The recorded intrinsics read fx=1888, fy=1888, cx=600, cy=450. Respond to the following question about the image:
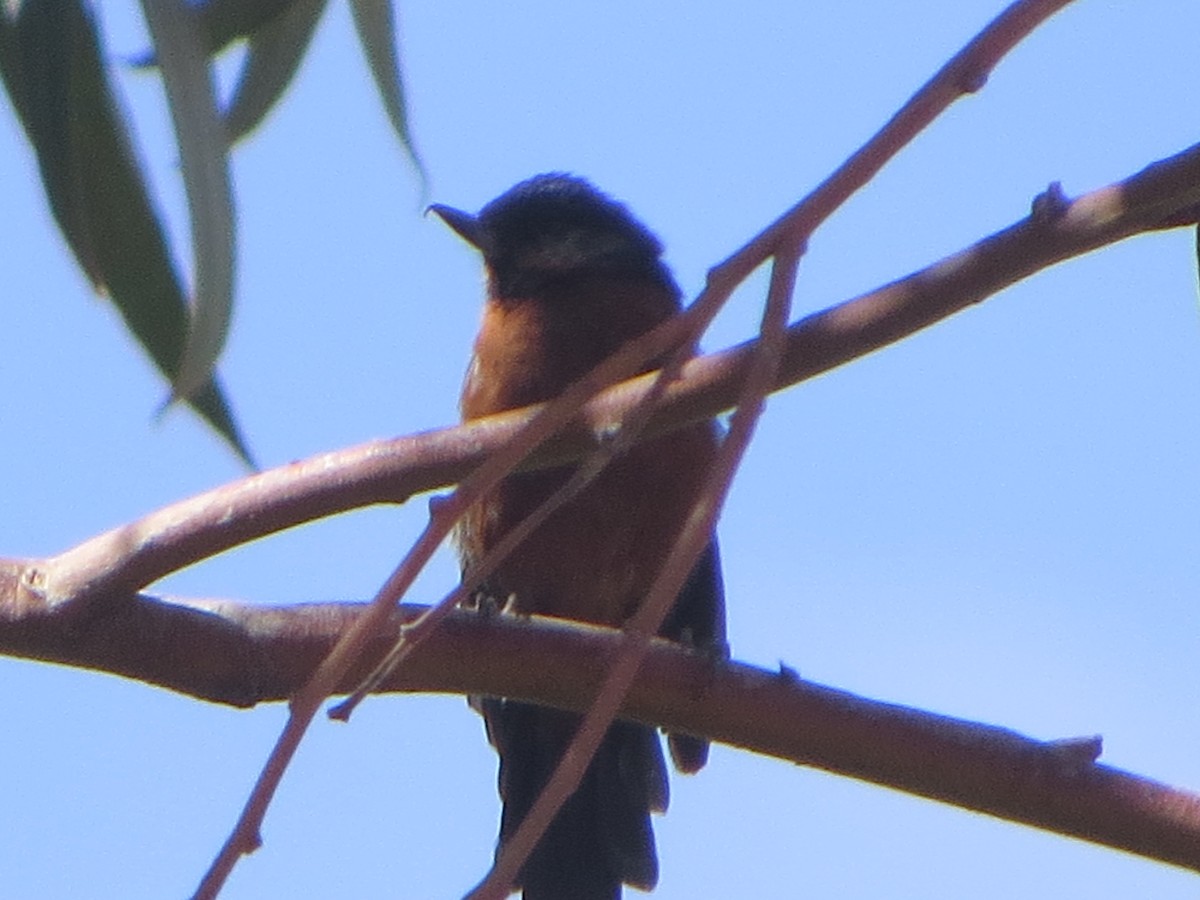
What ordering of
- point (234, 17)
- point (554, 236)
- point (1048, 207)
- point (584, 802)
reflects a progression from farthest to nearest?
point (554, 236) < point (584, 802) < point (234, 17) < point (1048, 207)

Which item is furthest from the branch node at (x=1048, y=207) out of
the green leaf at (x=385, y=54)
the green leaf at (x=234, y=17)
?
the green leaf at (x=234, y=17)

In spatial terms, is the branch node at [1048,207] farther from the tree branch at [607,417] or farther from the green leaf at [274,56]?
the green leaf at [274,56]

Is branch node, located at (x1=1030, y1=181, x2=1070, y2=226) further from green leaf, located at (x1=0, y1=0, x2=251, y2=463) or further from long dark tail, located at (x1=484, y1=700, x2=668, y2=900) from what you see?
long dark tail, located at (x1=484, y1=700, x2=668, y2=900)

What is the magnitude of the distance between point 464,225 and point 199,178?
A: 387 centimetres

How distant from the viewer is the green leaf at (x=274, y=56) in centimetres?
274

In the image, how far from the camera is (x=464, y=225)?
235 inches

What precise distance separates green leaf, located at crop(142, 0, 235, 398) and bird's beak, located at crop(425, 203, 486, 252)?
3.62 m

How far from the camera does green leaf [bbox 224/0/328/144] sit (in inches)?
108

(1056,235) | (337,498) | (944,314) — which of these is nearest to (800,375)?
(944,314)

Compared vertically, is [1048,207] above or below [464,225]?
below

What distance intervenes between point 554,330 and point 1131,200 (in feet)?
10.6

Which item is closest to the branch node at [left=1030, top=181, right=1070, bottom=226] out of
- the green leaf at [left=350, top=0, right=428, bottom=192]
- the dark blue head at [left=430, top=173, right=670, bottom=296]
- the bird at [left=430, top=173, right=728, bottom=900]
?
the green leaf at [left=350, top=0, right=428, bottom=192]

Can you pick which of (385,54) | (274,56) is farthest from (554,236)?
(385,54)

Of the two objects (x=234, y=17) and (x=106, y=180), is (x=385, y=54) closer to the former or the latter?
→ (x=234, y=17)
